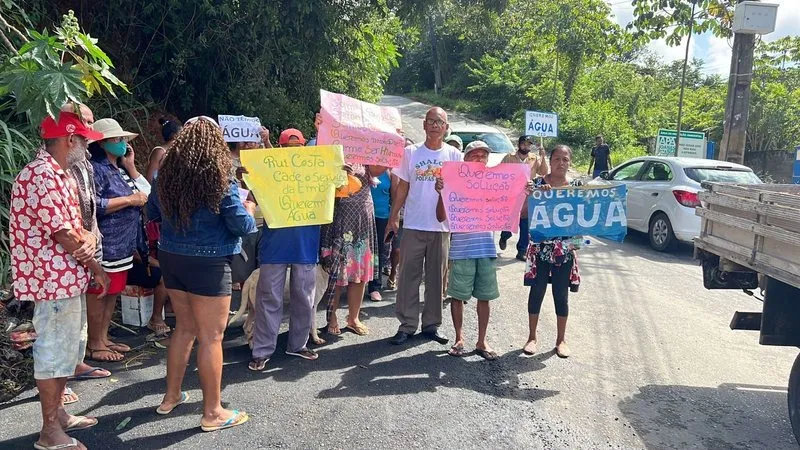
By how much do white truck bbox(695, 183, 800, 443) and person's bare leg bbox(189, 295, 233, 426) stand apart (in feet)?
11.1

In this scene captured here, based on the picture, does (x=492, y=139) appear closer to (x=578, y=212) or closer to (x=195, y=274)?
(x=578, y=212)

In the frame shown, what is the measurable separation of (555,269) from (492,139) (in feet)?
32.0

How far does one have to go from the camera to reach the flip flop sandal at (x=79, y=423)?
343 cm

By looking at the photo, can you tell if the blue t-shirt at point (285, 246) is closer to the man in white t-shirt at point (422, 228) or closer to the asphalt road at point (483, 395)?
the asphalt road at point (483, 395)

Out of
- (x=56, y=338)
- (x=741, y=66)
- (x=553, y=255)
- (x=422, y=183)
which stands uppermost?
(x=741, y=66)

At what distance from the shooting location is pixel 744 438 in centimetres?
373

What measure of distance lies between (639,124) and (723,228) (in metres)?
26.7

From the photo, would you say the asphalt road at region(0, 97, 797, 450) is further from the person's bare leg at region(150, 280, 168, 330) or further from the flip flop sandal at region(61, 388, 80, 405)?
the person's bare leg at region(150, 280, 168, 330)

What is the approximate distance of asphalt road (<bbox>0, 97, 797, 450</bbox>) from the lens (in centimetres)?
353

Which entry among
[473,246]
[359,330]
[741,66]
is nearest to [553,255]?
[473,246]

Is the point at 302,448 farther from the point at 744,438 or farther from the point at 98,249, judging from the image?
A: the point at 744,438

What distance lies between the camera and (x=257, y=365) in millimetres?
4398

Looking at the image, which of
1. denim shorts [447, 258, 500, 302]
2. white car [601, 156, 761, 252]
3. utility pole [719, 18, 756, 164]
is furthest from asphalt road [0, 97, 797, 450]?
utility pole [719, 18, 756, 164]

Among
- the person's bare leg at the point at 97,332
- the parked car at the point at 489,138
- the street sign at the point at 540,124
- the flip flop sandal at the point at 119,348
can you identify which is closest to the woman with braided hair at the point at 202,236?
the person's bare leg at the point at 97,332
